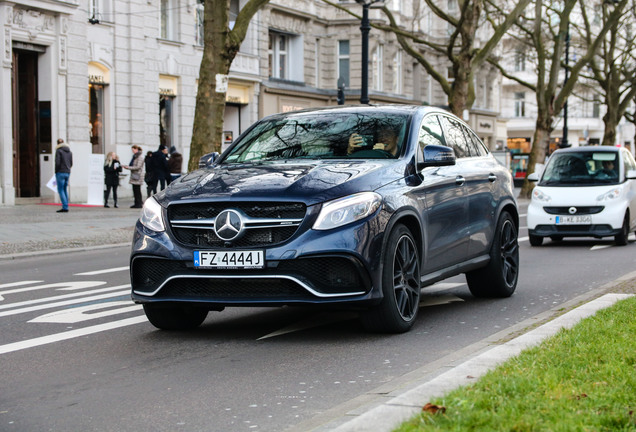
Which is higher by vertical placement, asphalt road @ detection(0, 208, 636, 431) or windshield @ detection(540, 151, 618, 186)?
windshield @ detection(540, 151, 618, 186)

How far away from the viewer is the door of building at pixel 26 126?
95.5 feet

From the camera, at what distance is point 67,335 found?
7664 millimetres

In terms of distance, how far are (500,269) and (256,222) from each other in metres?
3.58

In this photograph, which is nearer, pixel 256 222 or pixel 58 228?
pixel 256 222

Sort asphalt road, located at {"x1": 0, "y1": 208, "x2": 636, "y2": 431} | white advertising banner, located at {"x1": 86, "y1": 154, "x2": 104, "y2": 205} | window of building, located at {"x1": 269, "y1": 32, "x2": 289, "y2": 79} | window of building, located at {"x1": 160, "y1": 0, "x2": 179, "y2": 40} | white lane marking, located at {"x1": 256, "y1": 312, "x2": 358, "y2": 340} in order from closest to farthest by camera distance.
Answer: asphalt road, located at {"x1": 0, "y1": 208, "x2": 636, "y2": 431} → white lane marking, located at {"x1": 256, "y1": 312, "x2": 358, "y2": 340} → white advertising banner, located at {"x1": 86, "y1": 154, "x2": 104, "y2": 205} → window of building, located at {"x1": 160, "y1": 0, "x2": 179, "y2": 40} → window of building, located at {"x1": 269, "y1": 32, "x2": 289, "y2": 79}

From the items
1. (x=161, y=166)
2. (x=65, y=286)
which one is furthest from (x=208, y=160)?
(x=161, y=166)

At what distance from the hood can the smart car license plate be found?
374 millimetres

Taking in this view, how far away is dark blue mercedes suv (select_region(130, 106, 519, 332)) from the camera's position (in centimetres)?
693

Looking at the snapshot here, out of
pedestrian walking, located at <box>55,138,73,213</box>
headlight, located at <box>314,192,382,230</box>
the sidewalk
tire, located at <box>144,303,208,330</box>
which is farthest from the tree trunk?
headlight, located at <box>314,192,382,230</box>

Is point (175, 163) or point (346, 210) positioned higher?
point (346, 210)

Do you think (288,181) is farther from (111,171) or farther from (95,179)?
(111,171)

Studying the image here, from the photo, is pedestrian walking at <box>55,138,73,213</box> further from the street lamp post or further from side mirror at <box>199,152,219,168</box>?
side mirror at <box>199,152,219,168</box>

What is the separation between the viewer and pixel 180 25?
3647cm

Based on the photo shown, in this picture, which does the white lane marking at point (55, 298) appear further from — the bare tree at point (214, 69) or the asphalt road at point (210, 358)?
the bare tree at point (214, 69)
